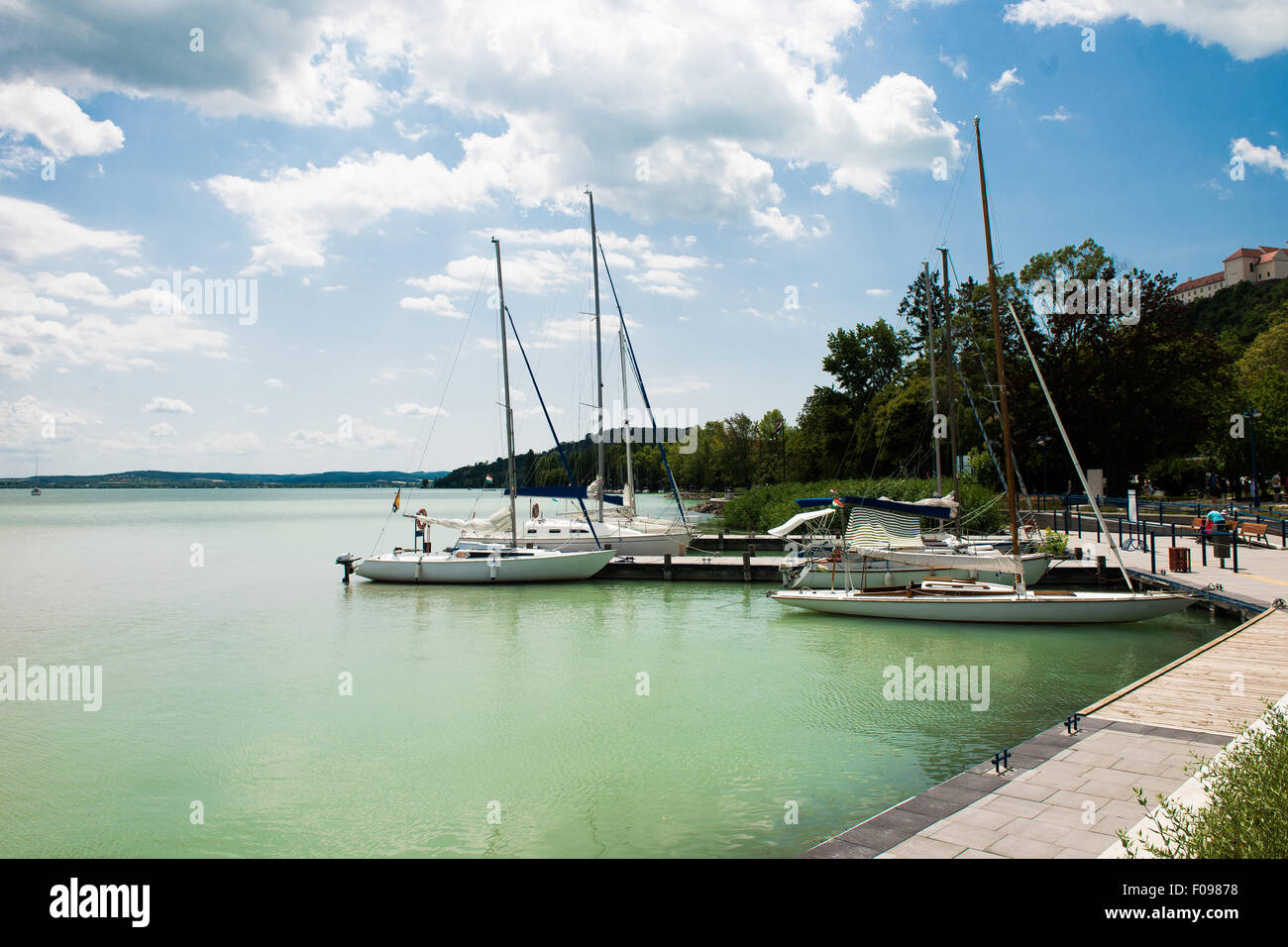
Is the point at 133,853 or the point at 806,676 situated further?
the point at 806,676

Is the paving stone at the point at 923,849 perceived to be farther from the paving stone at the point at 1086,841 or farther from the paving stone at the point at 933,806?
the paving stone at the point at 1086,841

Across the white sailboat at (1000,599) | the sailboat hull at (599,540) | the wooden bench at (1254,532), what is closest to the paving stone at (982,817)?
the white sailboat at (1000,599)

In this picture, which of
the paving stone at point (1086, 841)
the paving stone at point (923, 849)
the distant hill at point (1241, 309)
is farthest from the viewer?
the distant hill at point (1241, 309)

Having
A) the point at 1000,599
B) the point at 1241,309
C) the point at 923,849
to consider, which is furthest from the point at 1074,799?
the point at 1241,309

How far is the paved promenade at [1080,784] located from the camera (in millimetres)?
6609

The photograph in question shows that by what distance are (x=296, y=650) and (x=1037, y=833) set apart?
20206mm

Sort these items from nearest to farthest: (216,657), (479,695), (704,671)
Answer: (479,695), (704,671), (216,657)

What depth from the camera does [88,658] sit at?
21.7 m

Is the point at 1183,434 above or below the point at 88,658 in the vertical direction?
above

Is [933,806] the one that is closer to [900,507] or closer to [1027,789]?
[1027,789]

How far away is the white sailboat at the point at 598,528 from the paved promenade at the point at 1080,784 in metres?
24.8

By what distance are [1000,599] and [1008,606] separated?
10.0 inches
